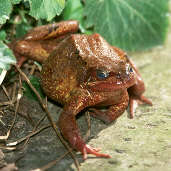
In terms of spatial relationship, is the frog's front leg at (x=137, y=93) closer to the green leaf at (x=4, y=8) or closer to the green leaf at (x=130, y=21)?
the green leaf at (x=130, y=21)

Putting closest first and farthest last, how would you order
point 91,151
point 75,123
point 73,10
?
point 91,151 < point 75,123 < point 73,10

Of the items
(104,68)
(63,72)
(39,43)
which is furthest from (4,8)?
(104,68)

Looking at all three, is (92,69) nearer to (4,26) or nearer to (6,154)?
(6,154)

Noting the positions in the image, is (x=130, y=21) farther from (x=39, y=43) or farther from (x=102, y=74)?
(x=102, y=74)

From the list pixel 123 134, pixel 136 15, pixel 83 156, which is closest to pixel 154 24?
pixel 136 15

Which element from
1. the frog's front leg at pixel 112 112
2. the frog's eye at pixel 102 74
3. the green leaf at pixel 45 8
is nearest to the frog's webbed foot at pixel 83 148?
the frog's front leg at pixel 112 112

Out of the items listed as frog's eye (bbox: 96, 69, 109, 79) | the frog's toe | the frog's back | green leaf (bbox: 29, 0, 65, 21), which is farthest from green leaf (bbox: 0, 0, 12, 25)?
the frog's toe

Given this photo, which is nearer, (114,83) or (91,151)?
(91,151)
